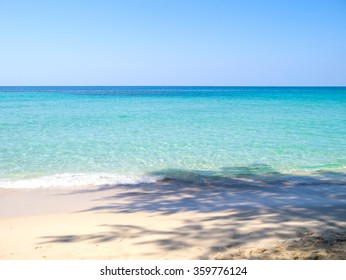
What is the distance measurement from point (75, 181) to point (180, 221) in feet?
13.5

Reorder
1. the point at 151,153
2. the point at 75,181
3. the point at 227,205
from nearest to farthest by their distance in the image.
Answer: the point at 227,205 < the point at 75,181 < the point at 151,153

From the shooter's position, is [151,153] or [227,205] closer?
[227,205]

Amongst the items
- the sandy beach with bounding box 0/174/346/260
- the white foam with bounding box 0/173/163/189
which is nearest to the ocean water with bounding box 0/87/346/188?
the white foam with bounding box 0/173/163/189

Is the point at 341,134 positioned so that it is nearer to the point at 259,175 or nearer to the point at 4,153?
the point at 259,175

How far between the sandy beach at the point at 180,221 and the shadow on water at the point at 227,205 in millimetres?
16

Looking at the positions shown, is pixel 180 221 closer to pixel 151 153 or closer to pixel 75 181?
pixel 75 181

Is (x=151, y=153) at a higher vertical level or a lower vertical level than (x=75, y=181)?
higher

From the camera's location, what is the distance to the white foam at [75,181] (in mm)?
7477

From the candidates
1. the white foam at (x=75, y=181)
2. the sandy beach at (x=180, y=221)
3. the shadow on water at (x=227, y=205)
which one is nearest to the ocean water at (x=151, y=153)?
the white foam at (x=75, y=181)

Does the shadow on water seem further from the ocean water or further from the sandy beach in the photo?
the ocean water

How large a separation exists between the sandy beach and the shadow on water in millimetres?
16

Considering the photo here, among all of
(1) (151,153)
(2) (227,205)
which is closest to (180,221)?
(2) (227,205)

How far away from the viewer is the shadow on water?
419cm

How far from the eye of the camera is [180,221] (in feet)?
16.0
